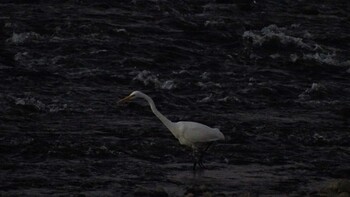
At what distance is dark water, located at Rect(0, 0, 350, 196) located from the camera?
12094 millimetres

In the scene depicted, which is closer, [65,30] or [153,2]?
[65,30]

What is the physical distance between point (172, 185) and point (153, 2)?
1172 centimetres

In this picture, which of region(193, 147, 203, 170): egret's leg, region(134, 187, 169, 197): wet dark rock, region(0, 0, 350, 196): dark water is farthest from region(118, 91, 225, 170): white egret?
region(134, 187, 169, 197): wet dark rock

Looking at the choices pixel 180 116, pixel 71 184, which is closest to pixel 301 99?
pixel 180 116

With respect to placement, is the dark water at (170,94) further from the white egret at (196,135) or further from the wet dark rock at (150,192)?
the white egret at (196,135)

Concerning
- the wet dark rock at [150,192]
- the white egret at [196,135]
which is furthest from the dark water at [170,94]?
the white egret at [196,135]

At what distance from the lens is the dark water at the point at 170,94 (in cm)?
1209

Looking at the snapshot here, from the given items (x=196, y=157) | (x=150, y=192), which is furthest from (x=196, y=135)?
(x=150, y=192)

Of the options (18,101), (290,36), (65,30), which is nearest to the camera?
(18,101)

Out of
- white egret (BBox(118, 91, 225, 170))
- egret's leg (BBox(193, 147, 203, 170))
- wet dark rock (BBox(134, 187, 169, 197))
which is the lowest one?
egret's leg (BBox(193, 147, 203, 170))

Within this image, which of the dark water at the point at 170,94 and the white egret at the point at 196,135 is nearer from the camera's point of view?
the dark water at the point at 170,94

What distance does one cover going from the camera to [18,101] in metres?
15.1

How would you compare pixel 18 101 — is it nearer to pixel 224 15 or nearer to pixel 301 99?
pixel 301 99

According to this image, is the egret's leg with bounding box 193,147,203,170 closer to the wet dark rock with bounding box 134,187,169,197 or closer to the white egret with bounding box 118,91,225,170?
the white egret with bounding box 118,91,225,170
